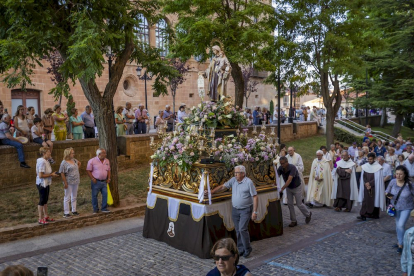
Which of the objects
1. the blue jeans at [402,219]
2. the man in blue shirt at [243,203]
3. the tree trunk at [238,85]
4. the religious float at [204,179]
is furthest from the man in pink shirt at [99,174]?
the tree trunk at [238,85]

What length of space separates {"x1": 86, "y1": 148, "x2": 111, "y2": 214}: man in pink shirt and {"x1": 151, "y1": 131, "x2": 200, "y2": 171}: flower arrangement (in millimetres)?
2164

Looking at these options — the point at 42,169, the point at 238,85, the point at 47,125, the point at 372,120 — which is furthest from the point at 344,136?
the point at 42,169

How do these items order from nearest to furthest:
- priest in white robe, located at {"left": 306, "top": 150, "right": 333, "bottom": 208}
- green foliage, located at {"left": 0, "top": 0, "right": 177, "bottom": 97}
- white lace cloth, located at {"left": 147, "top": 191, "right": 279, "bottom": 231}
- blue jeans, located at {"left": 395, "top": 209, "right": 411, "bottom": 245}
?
blue jeans, located at {"left": 395, "top": 209, "right": 411, "bottom": 245} < white lace cloth, located at {"left": 147, "top": 191, "right": 279, "bottom": 231} < green foliage, located at {"left": 0, "top": 0, "right": 177, "bottom": 97} < priest in white robe, located at {"left": 306, "top": 150, "right": 333, "bottom": 208}

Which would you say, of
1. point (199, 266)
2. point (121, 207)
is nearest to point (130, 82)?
point (121, 207)

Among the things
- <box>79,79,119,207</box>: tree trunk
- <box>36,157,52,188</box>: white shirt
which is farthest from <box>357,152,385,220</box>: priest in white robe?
<box>36,157,52,188</box>: white shirt

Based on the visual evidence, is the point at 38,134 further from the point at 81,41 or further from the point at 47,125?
the point at 81,41

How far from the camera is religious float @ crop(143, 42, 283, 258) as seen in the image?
366 inches

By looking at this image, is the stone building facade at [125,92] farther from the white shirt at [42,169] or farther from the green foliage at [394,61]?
the green foliage at [394,61]

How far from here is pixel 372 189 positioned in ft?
40.9

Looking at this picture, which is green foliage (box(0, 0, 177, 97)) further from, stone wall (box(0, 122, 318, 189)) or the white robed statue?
stone wall (box(0, 122, 318, 189))

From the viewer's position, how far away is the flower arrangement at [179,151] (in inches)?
376

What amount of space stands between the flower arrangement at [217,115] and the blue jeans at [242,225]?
2.32m

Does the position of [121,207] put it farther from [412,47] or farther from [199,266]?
[412,47]

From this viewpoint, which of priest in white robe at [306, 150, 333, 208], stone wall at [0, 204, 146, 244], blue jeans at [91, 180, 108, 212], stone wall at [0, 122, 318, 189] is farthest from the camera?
priest in white robe at [306, 150, 333, 208]
